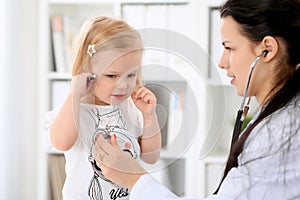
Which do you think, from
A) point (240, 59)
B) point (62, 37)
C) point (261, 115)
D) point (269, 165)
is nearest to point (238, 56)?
point (240, 59)

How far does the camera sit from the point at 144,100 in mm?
984

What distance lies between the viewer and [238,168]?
0.92m

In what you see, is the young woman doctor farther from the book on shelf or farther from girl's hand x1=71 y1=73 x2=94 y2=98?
the book on shelf

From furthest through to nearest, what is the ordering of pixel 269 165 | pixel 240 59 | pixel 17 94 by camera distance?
pixel 17 94 < pixel 240 59 < pixel 269 165

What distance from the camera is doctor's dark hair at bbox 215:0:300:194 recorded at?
972 millimetres

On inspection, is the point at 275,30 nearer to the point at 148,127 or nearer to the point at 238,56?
the point at 238,56

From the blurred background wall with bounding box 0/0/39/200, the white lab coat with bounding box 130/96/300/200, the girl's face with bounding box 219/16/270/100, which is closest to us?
the white lab coat with bounding box 130/96/300/200

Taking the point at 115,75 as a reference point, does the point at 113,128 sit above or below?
below

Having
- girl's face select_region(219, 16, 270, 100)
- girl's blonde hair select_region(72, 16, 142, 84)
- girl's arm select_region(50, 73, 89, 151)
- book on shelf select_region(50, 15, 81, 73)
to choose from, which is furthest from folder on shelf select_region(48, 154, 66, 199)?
girl's face select_region(219, 16, 270, 100)

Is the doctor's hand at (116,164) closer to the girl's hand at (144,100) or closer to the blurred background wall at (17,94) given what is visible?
the girl's hand at (144,100)

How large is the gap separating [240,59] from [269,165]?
0.70 feet

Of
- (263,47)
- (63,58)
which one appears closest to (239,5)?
(263,47)

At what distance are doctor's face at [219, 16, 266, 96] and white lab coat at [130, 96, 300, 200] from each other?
10 cm

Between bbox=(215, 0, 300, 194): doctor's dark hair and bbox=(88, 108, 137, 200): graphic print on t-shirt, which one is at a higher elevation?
bbox=(215, 0, 300, 194): doctor's dark hair
